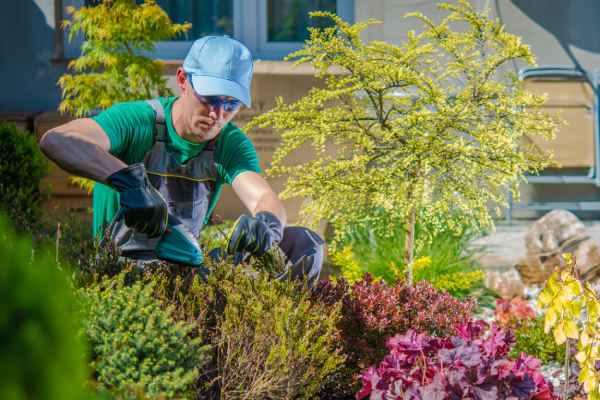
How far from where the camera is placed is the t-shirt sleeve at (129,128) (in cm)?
324

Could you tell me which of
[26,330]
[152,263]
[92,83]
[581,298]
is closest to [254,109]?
[92,83]

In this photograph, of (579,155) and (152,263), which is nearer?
(152,263)

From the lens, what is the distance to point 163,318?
2.45 metres

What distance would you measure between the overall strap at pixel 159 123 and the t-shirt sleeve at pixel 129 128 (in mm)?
17

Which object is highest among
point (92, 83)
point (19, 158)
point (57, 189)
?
point (92, 83)

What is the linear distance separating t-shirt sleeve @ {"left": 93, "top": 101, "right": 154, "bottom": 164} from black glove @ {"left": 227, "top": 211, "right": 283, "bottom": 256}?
0.58 meters

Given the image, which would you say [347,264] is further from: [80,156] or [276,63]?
[276,63]

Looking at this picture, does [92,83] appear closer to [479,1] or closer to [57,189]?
[57,189]

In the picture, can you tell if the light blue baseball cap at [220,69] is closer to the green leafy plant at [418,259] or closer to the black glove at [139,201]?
the black glove at [139,201]

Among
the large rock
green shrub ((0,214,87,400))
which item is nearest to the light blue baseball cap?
green shrub ((0,214,87,400))

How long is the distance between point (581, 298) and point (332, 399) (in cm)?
108

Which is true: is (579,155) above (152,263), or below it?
below

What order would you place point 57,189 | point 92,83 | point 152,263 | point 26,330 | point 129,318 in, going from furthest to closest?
Answer: 1. point 57,189
2. point 92,83
3. point 152,263
4. point 129,318
5. point 26,330

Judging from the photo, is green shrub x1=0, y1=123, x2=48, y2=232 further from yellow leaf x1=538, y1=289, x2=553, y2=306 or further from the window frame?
yellow leaf x1=538, y1=289, x2=553, y2=306
